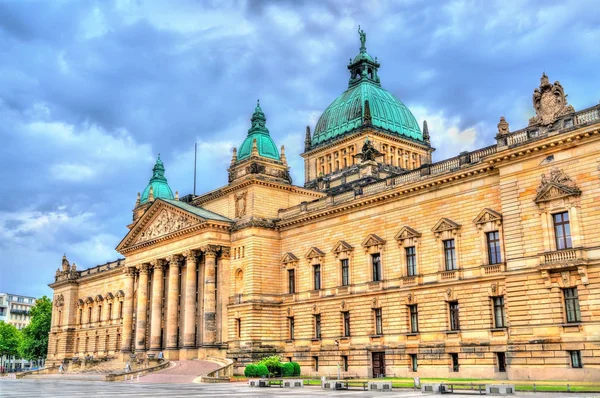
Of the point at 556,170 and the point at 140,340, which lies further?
the point at 140,340

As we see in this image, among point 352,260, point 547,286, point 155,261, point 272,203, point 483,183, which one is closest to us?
point 547,286

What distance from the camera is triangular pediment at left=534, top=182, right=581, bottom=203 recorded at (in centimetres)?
4021

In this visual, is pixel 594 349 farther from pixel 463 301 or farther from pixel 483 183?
pixel 483 183

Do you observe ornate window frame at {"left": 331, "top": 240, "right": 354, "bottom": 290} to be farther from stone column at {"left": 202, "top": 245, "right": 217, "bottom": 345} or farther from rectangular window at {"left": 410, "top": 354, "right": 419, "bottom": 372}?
stone column at {"left": 202, "top": 245, "right": 217, "bottom": 345}

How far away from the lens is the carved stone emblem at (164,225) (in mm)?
69969

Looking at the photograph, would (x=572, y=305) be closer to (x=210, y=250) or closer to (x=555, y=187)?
(x=555, y=187)

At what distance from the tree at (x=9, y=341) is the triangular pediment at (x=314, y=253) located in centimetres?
9757

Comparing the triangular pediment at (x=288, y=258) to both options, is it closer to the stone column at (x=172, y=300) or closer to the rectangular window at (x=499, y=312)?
the stone column at (x=172, y=300)

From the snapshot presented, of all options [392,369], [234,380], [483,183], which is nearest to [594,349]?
[483,183]

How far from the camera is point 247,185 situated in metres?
66.6

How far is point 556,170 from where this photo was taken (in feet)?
136

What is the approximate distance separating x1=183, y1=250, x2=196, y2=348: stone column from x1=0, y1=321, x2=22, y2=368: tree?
85.0m

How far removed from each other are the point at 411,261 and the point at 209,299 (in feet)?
73.1

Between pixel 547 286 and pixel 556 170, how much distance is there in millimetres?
7345
